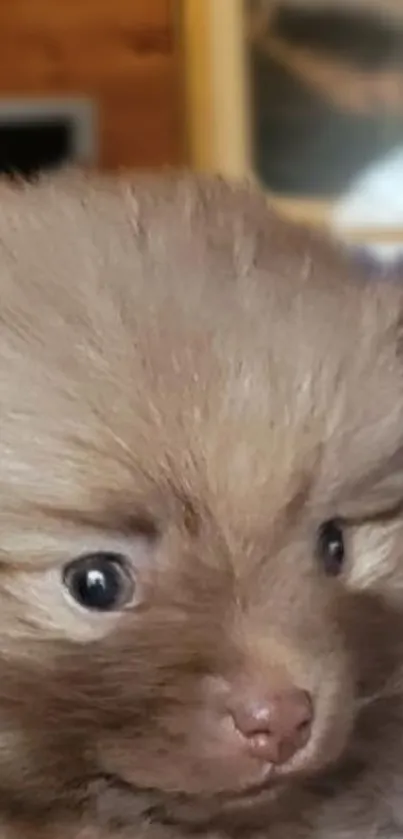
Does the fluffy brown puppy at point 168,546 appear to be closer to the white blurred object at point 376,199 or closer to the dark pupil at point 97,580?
the dark pupil at point 97,580

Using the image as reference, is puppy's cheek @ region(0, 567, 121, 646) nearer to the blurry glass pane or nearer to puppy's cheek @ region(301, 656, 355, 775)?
puppy's cheek @ region(301, 656, 355, 775)

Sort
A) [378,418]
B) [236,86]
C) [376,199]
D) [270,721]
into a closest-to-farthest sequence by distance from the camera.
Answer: [270,721]
[378,418]
[236,86]
[376,199]

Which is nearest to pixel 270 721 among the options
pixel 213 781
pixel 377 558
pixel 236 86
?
pixel 213 781

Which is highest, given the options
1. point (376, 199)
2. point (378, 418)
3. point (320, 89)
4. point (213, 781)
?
point (320, 89)

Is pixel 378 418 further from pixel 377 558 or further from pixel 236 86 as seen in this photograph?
pixel 236 86

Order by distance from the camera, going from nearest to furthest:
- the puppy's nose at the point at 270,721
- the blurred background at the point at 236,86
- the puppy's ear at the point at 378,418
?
1. the puppy's nose at the point at 270,721
2. the puppy's ear at the point at 378,418
3. the blurred background at the point at 236,86

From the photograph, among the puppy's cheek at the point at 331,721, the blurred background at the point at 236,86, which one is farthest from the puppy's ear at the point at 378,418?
the blurred background at the point at 236,86

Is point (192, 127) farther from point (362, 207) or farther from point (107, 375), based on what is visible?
point (107, 375)
